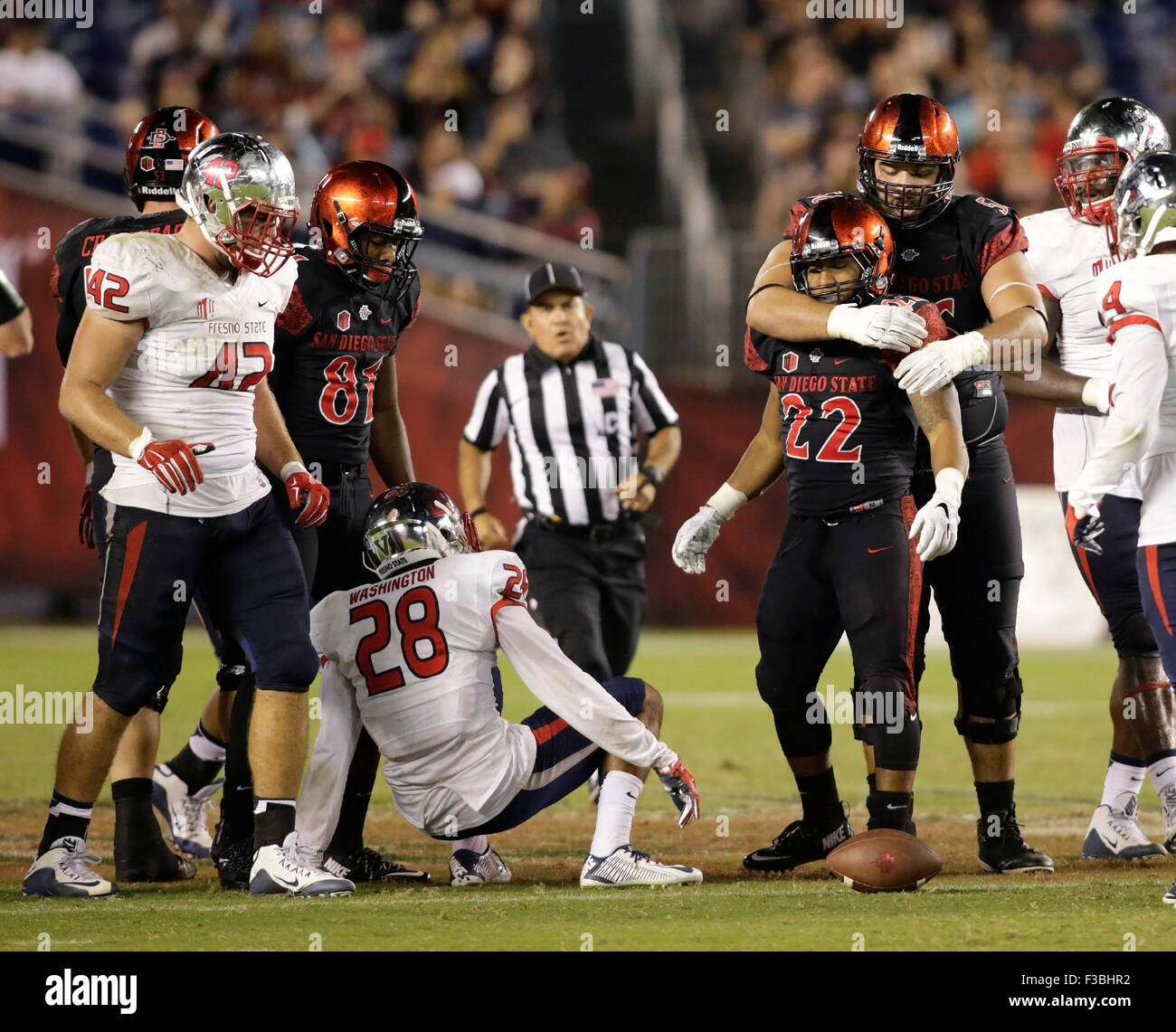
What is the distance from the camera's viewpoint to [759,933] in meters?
3.55

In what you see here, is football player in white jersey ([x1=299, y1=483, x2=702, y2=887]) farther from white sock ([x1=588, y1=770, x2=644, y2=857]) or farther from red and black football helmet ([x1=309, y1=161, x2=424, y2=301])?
red and black football helmet ([x1=309, y1=161, x2=424, y2=301])

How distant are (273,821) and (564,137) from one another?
1158 cm

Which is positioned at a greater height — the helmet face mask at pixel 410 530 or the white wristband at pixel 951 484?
the white wristband at pixel 951 484

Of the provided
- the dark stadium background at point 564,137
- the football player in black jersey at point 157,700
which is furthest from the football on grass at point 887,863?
the dark stadium background at point 564,137

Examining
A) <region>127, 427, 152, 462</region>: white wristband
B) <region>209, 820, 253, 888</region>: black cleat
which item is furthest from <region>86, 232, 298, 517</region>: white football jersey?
<region>209, 820, 253, 888</region>: black cleat

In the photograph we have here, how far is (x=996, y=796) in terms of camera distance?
4680 mm

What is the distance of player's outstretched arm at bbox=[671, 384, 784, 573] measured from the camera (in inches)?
188

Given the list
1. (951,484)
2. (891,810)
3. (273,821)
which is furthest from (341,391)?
(891,810)

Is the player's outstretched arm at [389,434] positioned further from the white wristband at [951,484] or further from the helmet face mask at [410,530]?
the white wristband at [951,484]

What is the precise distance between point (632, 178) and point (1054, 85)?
3.75m

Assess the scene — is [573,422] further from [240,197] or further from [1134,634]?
[240,197]

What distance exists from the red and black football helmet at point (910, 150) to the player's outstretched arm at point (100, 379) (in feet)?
6.88

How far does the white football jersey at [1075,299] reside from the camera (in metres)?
5.10
